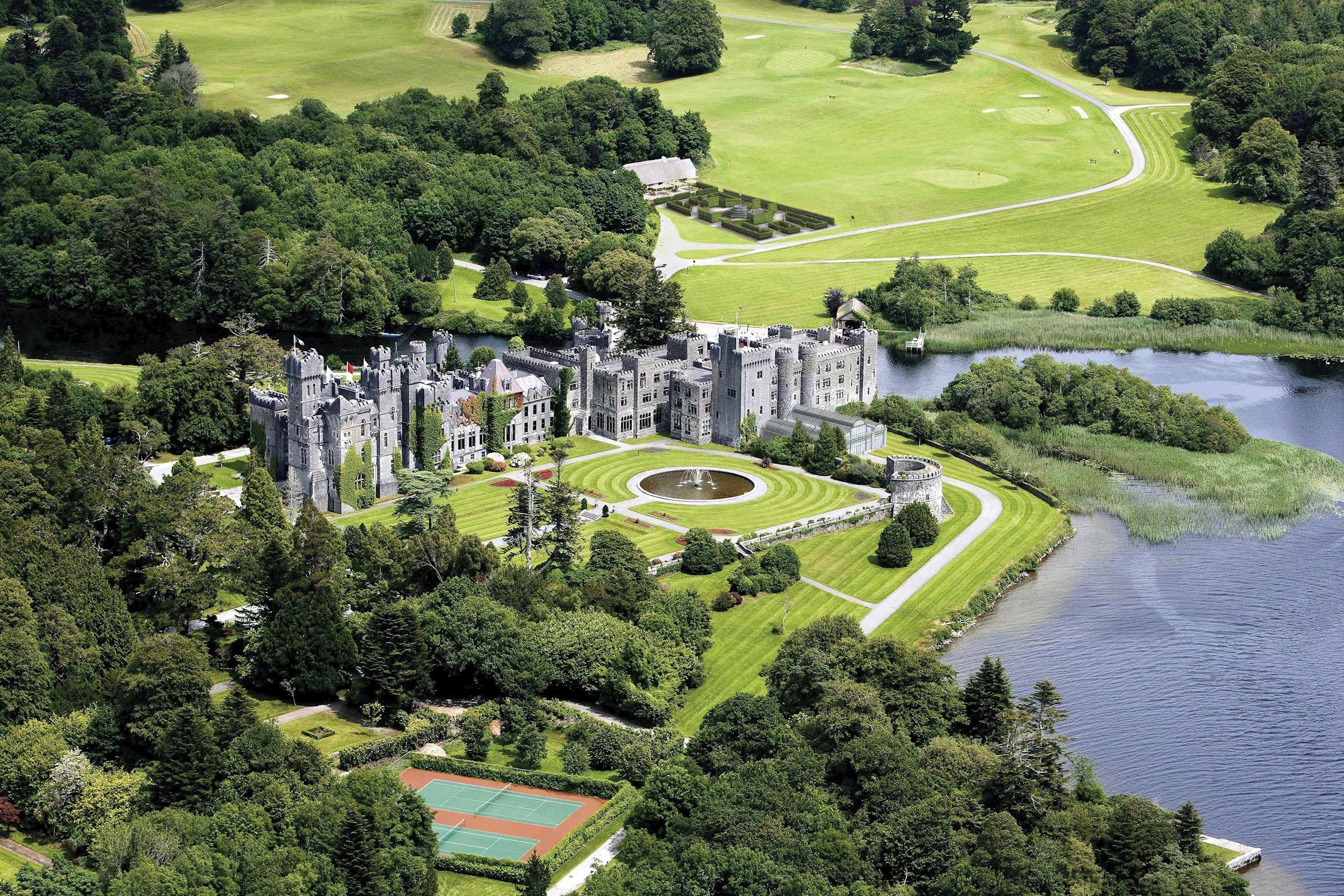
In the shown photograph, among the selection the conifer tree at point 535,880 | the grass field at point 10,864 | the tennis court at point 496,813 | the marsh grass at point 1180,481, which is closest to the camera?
the conifer tree at point 535,880

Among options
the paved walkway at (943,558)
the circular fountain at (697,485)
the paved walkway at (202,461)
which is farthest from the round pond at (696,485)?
the paved walkway at (202,461)


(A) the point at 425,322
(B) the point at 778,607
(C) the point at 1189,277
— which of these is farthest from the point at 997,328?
(B) the point at 778,607

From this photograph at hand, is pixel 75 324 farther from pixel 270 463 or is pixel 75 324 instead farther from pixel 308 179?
pixel 270 463

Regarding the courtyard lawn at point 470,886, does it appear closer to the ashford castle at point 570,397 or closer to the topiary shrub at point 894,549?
the topiary shrub at point 894,549

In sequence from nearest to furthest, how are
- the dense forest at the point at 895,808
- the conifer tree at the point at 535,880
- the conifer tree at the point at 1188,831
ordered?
the conifer tree at the point at 535,880 < the dense forest at the point at 895,808 < the conifer tree at the point at 1188,831

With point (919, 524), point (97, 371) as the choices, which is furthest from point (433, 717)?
point (97, 371)

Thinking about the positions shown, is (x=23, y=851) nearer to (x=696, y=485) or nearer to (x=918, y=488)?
(x=696, y=485)
